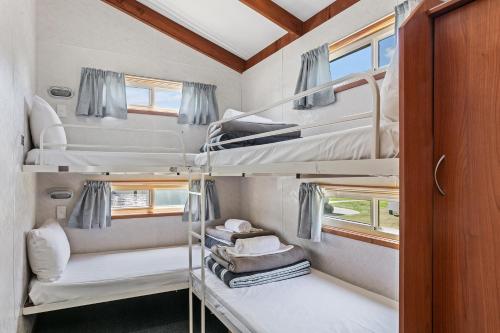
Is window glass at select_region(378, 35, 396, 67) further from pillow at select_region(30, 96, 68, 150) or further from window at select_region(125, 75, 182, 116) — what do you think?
pillow at select_region(30, 96, 68, 150)

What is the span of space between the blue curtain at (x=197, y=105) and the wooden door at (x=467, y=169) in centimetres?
314

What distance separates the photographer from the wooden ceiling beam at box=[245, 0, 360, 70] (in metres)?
2.60

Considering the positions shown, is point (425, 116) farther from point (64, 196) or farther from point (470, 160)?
point (64, 196)

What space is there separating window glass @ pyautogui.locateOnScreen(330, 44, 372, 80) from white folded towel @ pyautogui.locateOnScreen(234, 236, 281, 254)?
5.15 feet

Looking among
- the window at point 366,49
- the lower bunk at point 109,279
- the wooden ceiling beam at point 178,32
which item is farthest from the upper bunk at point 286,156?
the wooden ceiling beam at point 178,32

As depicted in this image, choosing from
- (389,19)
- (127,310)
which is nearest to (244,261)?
(127,310)

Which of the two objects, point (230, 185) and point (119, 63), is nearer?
point (119, 63)

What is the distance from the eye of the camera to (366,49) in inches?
99.0

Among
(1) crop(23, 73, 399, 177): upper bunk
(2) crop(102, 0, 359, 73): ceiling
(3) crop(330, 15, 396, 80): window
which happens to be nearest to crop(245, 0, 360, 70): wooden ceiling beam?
(2) crop(102, 0, 359, 73): ceiling

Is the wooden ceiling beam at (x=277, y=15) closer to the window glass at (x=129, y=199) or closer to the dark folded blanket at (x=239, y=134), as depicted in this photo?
the dark folded blanket at (x=239, y=134)

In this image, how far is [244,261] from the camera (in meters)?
2.54

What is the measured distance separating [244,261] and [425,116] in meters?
1.95

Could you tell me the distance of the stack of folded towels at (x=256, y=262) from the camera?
2482 millimetres

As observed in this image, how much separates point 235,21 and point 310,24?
84 centimetres
